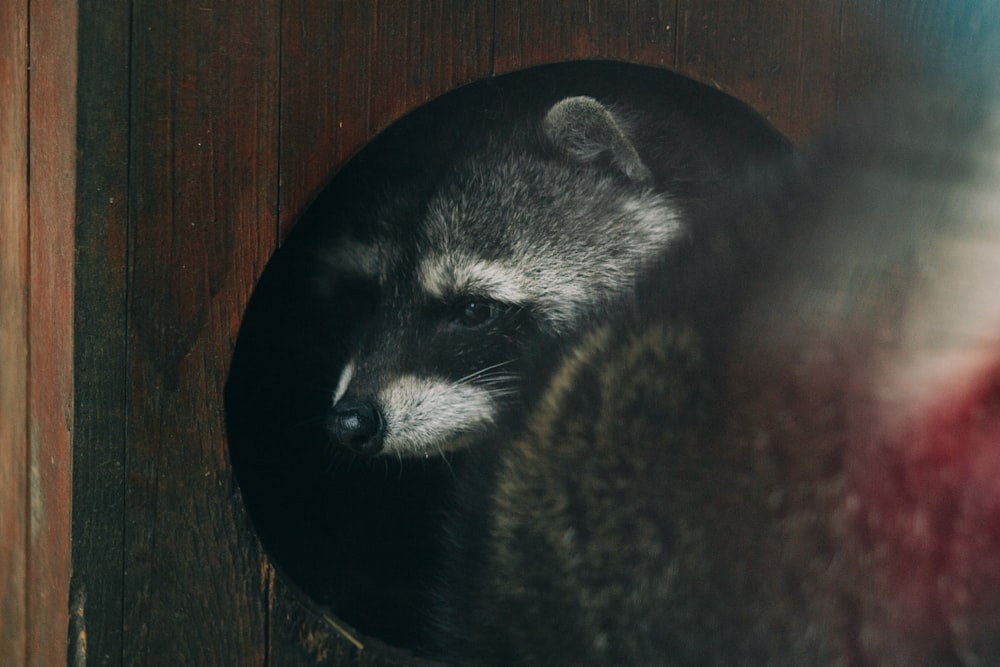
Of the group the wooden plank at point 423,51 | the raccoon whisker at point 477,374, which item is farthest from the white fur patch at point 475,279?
the wooden plank at point 423,51

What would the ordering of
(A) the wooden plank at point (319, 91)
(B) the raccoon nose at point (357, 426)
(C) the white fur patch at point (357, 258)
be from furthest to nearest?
(C) the white fur patch at point (357, 258) < (B) the raccoon nose at point (357, 426) < (A) the wooden plank at point (319, 91)

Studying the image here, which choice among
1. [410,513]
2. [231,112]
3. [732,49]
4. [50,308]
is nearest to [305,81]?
[231,112]

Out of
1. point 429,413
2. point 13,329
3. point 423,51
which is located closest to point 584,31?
point 423,51

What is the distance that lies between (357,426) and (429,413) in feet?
0.51

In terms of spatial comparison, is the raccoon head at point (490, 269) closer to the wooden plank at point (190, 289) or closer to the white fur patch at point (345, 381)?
the white fur patch at point (345, 381)

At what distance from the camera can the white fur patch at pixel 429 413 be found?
223cm

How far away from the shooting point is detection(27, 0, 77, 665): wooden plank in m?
1.75

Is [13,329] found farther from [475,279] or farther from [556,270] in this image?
[556,270]

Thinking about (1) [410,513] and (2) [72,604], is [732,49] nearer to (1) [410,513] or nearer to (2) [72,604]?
(1) [410,513]

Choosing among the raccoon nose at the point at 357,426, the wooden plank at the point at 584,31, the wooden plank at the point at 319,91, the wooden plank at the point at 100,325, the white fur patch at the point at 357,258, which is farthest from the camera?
the white fur patch at the point at 357,258

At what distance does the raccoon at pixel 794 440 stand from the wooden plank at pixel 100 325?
63 cm

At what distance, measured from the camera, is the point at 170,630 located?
1814 mm

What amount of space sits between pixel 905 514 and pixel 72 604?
1270 millimetres

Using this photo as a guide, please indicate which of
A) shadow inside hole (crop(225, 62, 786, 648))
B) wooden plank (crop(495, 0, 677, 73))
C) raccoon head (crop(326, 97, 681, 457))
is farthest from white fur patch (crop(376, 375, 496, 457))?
wooden plank (crop(495, 0, 677, 73))
